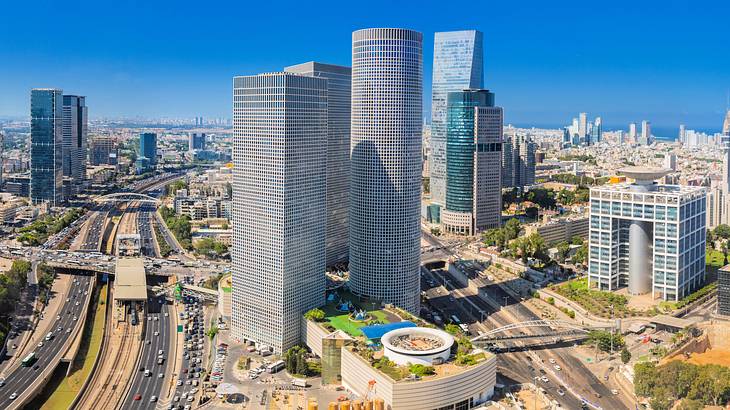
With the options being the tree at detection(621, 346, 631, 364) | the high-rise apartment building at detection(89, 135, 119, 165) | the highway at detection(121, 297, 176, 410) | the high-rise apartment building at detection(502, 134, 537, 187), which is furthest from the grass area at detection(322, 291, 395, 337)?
the high-rise apartment building at detection(89, 135, 119, 165)

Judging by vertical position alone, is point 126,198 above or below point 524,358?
above

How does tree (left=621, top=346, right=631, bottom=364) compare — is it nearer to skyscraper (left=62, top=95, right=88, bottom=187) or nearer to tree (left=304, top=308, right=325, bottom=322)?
tree (left=304, top=308, right=325, bottom=322)

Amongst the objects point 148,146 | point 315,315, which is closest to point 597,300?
point 315,315

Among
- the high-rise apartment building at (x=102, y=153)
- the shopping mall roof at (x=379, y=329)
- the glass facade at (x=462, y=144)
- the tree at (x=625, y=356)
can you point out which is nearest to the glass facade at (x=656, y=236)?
the tree at (x=625, y=356)

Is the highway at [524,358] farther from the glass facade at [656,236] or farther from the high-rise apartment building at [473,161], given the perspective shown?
the high-rise apartment building at [473,161]

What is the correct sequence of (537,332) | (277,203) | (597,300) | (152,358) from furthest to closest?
(597,300) → (537,332) → (152,358) → (277,203)

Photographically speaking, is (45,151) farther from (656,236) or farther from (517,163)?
(656,236)

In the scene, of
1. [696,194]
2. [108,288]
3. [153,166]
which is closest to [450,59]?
[696,194]

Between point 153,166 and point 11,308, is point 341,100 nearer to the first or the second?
point 11,308
